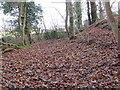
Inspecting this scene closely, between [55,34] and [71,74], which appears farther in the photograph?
[55,34]

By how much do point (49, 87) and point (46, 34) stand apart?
48.3 ft

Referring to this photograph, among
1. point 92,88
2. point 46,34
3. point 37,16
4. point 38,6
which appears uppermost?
point 38,6

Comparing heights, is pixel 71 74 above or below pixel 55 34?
below

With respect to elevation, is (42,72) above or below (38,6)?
below

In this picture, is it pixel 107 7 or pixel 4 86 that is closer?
pixel 4 86

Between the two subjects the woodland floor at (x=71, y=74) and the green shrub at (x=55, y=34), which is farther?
the green shrub at (x=55, y=34)

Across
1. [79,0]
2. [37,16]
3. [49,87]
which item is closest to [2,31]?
[37,16]

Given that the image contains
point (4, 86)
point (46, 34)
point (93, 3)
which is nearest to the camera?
point (4, 86)

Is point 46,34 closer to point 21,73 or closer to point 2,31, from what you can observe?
point 2,31

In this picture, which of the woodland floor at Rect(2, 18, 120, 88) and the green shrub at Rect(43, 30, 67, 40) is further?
the green shrub at Rect(43, 30, 67, 40)

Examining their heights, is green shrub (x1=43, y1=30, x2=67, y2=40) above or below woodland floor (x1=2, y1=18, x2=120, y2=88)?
above

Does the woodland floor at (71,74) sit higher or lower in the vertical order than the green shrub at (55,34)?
lower

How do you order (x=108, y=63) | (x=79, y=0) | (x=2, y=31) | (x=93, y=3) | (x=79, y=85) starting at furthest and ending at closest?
(x=2, y=31), (x=79, y=0), (x=93, y=3), (x=108, y=63), (x=79, y=85)

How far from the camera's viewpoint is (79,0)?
16344 mm
